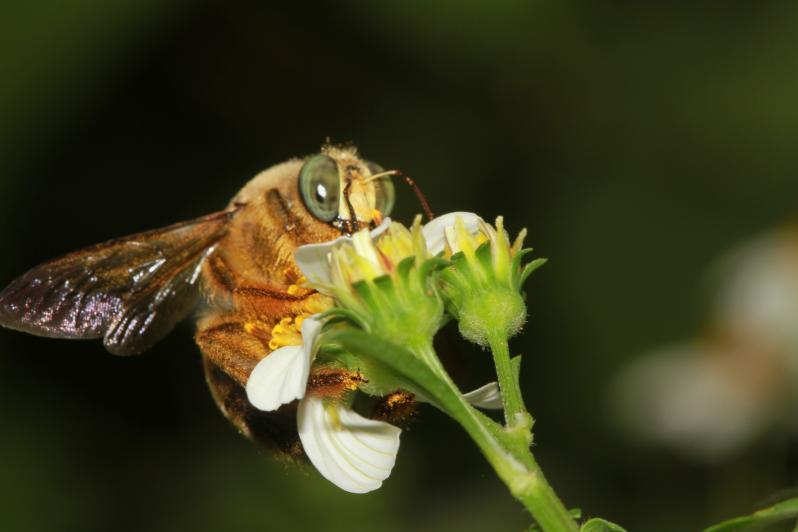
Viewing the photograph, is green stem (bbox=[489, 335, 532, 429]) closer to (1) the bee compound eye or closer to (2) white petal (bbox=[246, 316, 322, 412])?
(2) white petal (bbox=[246, 316, 322, 412])

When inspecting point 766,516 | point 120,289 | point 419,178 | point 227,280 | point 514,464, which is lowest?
point 766,516

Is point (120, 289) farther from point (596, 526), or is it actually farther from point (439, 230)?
point (596, 526)

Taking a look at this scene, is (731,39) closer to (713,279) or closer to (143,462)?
(713,279)

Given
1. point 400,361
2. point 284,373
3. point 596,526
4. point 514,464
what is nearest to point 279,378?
point 284,373

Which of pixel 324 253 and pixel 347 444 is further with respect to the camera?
pixel 347 444

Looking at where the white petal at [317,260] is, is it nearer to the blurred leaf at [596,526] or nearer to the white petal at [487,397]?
the white petal at [487,397]

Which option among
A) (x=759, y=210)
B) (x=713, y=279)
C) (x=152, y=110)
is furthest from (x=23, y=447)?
(x=759, y=210)

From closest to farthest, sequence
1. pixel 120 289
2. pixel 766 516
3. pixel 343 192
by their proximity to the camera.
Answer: pixel 766 516 → pixel 343 192 → pixel 120 289
